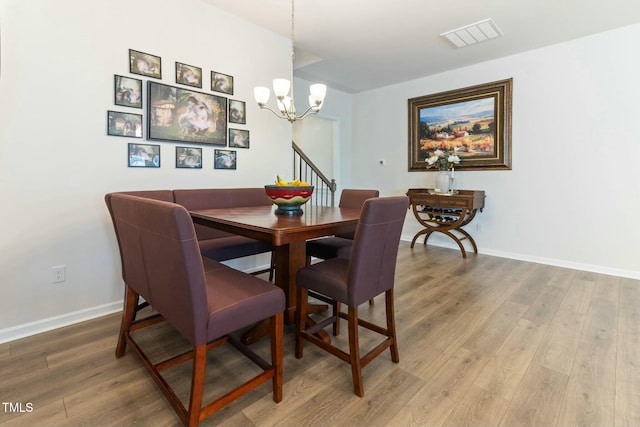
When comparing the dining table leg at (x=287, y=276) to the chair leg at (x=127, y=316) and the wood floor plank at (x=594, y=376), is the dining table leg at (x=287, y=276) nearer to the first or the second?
the chair leg at (x=127, y=316)

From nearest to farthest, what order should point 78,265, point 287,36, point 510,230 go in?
point 78,265, point 287,36, point 510,230

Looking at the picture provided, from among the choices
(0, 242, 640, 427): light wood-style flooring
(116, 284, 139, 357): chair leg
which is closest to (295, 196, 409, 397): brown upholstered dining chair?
(0, 242, 640, 427): light wood-style flooring

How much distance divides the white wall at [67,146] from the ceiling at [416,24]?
80cm

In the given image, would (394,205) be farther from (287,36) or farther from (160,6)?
(287,36)

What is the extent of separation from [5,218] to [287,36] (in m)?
2.94

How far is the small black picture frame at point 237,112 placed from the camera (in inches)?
118

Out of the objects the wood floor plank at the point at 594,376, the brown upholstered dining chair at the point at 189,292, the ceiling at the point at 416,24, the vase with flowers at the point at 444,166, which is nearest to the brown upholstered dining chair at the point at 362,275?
the brown upholstered dining chair at the point at 189,292

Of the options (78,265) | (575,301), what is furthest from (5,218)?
(575,301)

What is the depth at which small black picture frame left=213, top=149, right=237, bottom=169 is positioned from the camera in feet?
9.61

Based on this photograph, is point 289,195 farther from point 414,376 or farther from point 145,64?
point 145,64

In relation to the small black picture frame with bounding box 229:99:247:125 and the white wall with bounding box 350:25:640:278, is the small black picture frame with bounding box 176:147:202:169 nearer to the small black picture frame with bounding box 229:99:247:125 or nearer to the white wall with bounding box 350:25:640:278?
the small black picture frame with bounding box 229:99:247:125

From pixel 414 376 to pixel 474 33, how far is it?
3.37 m

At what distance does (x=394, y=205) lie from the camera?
1.48 metres

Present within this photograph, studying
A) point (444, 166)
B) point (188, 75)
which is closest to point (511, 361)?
point (444, 166)
